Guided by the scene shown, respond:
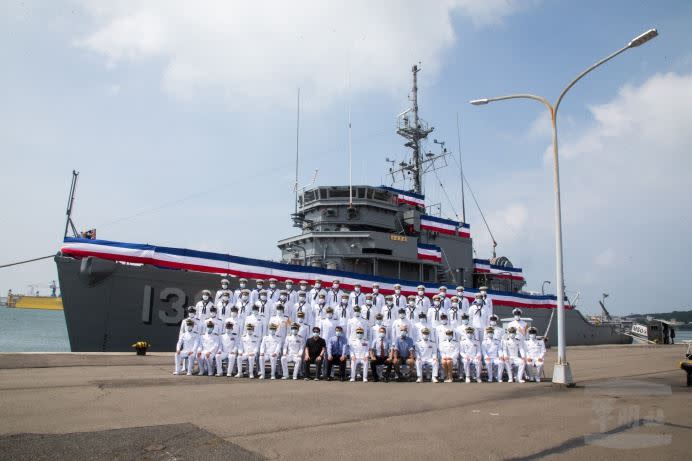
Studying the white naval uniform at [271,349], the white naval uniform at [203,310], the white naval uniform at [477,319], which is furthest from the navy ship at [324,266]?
the white naval uniform at [477,319]

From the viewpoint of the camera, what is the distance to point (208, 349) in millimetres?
10352

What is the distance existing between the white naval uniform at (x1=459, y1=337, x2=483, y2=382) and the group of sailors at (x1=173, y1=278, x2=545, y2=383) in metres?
0.02

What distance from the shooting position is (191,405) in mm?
6488

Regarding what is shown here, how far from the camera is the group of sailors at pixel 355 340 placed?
10.2m

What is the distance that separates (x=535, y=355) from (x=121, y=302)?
1118 cm

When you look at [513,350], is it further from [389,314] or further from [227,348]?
[227,348]

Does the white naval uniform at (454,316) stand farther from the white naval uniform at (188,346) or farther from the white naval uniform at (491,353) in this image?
the white naval uniform at (188,346)

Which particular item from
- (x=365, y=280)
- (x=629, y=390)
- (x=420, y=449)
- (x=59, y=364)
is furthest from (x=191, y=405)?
A: (x=365, y=280)

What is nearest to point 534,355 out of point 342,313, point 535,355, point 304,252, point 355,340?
point 535,355

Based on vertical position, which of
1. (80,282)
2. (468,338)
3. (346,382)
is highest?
(80,282)

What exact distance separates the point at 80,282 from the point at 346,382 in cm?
874

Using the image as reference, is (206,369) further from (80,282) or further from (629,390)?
(629,390)

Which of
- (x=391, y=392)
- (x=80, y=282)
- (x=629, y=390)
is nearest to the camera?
(x=391, y=392)

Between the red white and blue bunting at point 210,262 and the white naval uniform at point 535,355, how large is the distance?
911cm
